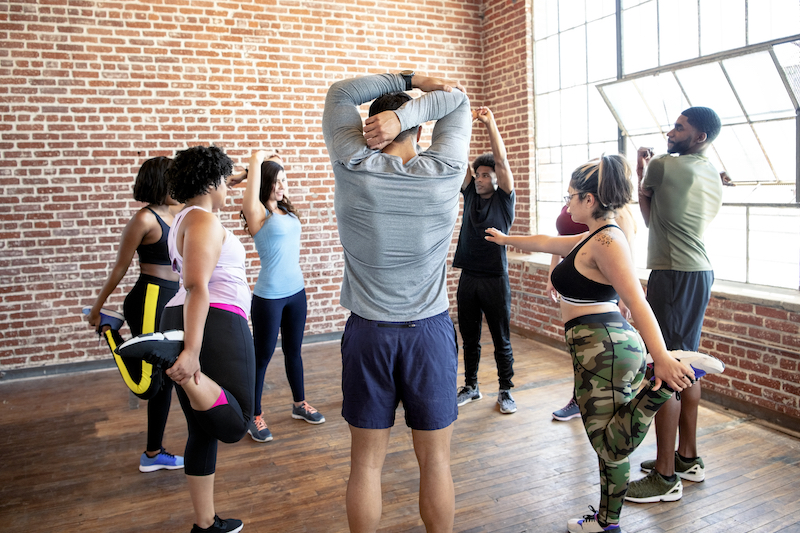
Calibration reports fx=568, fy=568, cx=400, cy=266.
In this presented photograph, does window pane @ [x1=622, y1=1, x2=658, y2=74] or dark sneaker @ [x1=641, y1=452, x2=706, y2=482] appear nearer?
dark sneaker @ [x1=641, y1=452, x2=706, y2=482]

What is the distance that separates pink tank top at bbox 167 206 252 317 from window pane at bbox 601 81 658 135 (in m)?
3.67

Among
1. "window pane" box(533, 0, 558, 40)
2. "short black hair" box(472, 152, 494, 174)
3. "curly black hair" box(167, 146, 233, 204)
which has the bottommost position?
"curly black hair" box(167, 146, 233, 204)

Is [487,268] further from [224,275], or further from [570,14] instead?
[570,14]

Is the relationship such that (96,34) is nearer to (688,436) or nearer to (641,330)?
(641,330)

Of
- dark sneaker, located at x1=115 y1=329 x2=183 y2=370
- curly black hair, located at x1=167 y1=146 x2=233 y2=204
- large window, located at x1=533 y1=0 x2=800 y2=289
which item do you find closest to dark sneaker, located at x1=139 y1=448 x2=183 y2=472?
dark sneaker, located at x1=115 y1=329 x2=183 y2=370

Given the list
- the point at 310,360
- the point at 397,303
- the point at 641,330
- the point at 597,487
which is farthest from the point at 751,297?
the point at 310,360

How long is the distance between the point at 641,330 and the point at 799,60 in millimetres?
2595

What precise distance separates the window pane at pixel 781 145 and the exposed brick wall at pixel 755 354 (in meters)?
0.86

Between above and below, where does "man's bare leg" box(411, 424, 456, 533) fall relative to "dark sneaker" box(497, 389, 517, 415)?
above

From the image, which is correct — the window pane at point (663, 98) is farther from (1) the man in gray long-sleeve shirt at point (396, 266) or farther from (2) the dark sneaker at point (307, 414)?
(2) the dark sneaker at point (307, 414)

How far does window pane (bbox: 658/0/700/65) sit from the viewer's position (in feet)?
13.4

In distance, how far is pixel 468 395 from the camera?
156 inches

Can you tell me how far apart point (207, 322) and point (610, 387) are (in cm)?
152

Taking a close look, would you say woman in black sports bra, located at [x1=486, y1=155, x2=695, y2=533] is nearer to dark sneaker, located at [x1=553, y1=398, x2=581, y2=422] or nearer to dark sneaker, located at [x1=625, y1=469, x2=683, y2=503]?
dark sneaker, located at [x1=625, y1=469, x2=683, y2=503]
